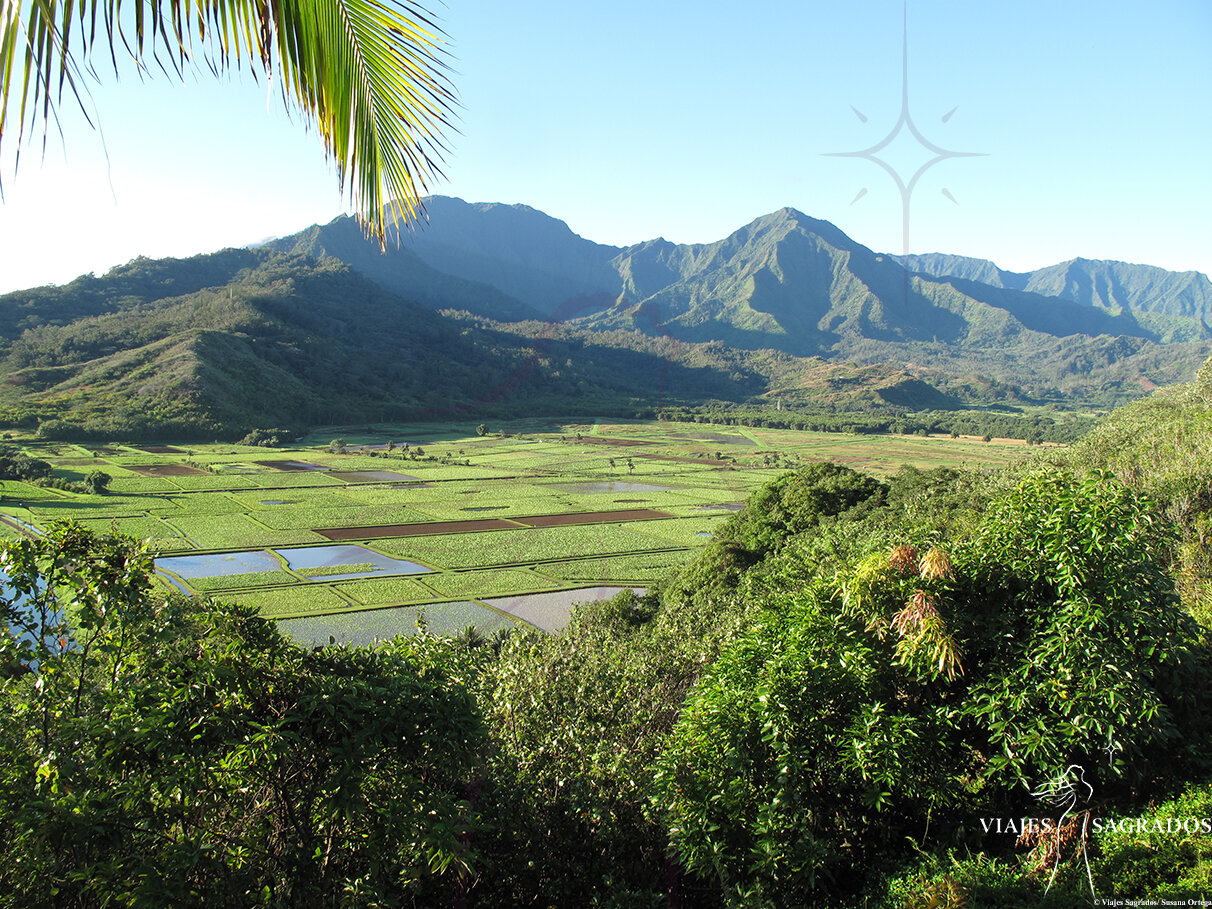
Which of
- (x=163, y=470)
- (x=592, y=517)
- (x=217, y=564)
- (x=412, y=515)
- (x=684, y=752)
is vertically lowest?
(x=592, y=517)

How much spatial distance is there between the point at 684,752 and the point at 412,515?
156 ft

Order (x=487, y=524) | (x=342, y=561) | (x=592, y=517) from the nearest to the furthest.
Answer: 1. (x=342, y=561)
2. (x=487, y=524)
3. (x=592, y=517)

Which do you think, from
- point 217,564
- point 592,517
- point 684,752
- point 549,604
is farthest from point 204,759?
point 592,517

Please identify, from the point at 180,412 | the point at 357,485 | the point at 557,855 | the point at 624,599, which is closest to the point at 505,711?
the point at 557,855

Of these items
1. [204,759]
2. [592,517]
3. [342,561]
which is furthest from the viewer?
[592,517]

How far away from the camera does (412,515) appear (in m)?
53.3

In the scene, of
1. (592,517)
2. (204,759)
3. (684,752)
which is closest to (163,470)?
(592,517)

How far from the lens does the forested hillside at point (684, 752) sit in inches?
224

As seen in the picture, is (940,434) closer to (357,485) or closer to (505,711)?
(357,485)

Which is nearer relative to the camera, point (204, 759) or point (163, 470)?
point (204, 759)

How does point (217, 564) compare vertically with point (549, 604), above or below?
above

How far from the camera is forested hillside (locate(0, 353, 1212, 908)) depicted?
568 cm

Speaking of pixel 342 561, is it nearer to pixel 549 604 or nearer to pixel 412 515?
pixel 412 515

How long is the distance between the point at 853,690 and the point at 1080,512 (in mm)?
3234
